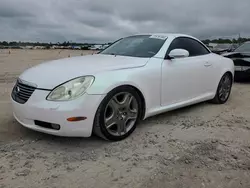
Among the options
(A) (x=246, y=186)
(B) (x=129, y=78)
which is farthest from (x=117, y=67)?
(A) (x=246, y=186)

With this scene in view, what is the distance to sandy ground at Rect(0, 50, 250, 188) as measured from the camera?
2.62m

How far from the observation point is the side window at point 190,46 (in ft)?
15.1

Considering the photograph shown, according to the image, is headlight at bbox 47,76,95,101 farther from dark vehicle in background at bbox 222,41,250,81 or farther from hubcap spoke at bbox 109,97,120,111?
dark vehicle in background at bbox 222,41,250,81

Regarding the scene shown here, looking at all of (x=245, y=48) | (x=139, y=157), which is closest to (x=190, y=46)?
(x=139, y=157)

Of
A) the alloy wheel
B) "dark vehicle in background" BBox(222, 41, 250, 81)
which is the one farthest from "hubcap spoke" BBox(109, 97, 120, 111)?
"dark vehicle in background" BBox(222, 41, 250, 81)

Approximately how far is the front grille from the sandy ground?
52 cm

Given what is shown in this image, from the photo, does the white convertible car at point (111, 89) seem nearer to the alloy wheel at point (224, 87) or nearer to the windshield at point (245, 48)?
the alloy wheel at point (224, 87)

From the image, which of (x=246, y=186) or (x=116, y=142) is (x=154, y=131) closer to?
(x=116, y=142)

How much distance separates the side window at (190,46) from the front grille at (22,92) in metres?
2.21

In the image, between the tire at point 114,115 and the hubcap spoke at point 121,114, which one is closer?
the tire at point 114,115

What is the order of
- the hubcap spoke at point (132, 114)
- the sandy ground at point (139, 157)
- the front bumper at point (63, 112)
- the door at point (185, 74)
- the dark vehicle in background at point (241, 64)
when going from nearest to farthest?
the sandy ground at point (139, 157) < the front bumper at point (63, 112) < the hubcap spoke at point (132, 114) < the door at point (185, 74) < the dark vehicle in background at point (241, 64)

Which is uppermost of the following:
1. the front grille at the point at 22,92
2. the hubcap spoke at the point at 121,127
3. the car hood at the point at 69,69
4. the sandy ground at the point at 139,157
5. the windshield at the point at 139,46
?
the windshield at the point at 139,46

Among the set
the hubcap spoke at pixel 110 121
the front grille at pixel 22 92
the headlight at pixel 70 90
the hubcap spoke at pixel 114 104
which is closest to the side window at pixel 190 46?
the hubcap spoke at pixel 114 104

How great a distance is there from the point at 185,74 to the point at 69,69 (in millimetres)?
1943
